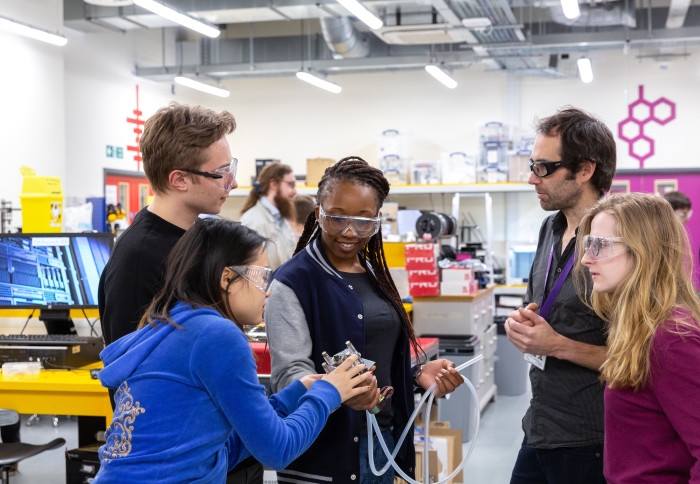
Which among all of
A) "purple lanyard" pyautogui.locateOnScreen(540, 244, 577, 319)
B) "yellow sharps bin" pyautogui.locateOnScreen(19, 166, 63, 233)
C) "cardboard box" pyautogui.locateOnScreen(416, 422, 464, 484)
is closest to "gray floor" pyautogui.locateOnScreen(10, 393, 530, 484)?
"cardboard box" pyautogui.locateOnScreen(416, 422, 464, 484)

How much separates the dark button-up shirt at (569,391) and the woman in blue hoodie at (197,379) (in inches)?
28.1

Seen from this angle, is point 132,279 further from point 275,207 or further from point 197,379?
point 275,207

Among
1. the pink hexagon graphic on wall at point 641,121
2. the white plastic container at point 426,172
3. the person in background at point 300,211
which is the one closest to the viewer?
the person in background at point 300,211

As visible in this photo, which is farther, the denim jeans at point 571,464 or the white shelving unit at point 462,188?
the white shelving unit at point 462,188

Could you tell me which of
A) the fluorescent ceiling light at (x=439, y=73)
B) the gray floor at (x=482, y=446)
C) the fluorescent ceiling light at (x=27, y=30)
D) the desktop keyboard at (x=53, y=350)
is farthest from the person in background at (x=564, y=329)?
the fluorescent ceiling light at (x=439, y=73)

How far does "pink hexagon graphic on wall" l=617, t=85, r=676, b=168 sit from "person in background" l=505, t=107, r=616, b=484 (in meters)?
8.58

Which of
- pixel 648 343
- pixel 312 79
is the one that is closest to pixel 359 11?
pixel 312 79

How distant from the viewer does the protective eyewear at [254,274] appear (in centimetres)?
161

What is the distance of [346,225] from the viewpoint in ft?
6.41

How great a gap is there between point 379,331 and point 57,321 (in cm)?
254

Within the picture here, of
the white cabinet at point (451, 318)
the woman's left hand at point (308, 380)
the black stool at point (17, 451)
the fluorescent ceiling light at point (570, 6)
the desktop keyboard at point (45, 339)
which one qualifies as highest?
the fluorescent ceiling light at point (570, 6)

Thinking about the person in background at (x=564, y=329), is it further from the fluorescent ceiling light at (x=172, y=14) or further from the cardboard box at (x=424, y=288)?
the fluorescent ceiling light at (x=172, y=14)

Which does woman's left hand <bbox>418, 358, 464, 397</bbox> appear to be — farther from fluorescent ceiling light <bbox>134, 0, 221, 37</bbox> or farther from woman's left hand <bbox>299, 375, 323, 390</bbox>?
fluorescent ceiling light <bbox>134, 0, 221, 37</bbox>

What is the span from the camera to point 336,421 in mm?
1879
